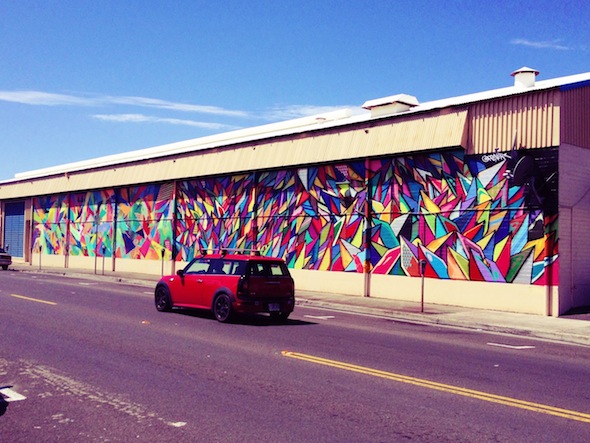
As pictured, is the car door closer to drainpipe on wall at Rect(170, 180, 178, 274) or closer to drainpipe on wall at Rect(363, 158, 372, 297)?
drainpipe on wall at Rect(363, 158, 372, 297)

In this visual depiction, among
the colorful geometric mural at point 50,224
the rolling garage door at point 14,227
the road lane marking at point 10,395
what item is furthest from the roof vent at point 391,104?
the rolling garage door at point 14,227

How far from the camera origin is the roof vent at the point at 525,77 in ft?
74.2

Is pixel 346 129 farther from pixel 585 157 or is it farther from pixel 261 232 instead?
pixel 585 157

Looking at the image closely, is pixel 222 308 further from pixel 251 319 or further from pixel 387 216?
pixel 387 216

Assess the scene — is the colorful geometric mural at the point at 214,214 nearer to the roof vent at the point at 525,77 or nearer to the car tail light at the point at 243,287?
the roof vent at the point at 525,77

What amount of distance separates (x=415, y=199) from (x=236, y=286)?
32.5 feet

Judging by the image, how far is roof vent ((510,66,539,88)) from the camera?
74.2ft

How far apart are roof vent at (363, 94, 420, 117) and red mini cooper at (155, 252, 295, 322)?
11453 mm

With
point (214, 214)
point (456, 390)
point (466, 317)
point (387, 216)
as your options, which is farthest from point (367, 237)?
point (456, 390)

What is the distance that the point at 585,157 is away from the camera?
2050 centimetres

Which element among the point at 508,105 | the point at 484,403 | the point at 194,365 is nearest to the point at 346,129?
the point at 508,105

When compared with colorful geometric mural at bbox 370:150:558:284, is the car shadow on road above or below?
below

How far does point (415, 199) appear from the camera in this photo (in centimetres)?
2320

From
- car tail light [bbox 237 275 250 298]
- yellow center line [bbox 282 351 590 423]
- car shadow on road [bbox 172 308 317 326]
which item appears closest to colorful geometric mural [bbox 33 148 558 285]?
car shadow on road [bbox 172 308 317 326]
